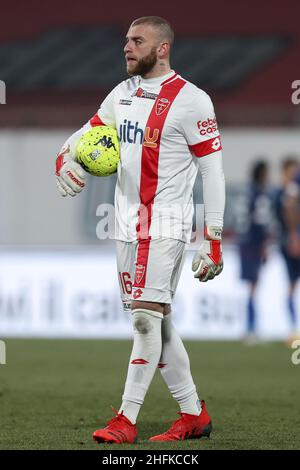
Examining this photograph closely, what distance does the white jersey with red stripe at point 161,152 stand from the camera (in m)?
6.54

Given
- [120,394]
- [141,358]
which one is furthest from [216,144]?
[120,394]

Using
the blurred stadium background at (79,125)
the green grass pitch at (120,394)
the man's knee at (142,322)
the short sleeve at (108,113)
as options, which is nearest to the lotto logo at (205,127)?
the short sleeve at (108,113)

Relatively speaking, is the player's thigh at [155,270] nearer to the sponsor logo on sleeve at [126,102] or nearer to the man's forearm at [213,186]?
the man's forearm at [213,186]

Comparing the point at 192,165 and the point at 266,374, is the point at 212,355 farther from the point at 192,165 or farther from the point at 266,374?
the point at 192,165

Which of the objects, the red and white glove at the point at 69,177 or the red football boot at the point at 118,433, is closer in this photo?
the red football boot at the point at 118,433

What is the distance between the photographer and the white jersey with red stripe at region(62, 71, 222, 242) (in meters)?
6.54

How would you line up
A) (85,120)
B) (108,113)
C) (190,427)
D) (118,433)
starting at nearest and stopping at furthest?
(118,433) → (190,427) → (108,113) → (85,120)

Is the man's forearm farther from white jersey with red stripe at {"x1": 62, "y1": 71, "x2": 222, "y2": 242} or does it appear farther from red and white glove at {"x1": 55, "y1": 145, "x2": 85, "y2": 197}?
red and white glove at {"x1": 55, "y1": 145, "x2": 85, "y2": 197}

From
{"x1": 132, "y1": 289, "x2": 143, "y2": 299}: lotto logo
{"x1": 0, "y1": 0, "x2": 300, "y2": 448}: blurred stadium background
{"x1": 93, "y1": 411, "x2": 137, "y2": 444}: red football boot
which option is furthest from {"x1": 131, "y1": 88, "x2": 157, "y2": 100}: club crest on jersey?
{"x1": 0, "y1": 0, "x2": 300, "y2": 448}: blurred stadium background

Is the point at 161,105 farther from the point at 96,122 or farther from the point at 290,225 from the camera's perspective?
the point at 290,225

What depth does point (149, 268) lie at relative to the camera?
6488 mm

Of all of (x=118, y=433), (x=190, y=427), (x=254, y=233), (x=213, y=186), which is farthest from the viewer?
(x=254, y=233)

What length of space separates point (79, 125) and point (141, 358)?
1206cm

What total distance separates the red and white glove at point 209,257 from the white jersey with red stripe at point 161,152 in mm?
158
